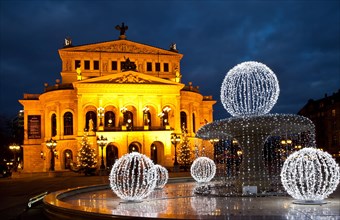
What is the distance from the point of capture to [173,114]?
58.6 meters

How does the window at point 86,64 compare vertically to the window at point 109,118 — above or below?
above

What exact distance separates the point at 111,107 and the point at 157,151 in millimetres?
8420

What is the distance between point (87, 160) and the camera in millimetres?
48562

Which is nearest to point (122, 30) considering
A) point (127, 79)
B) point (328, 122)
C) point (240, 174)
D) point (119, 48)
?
point (119, 48)

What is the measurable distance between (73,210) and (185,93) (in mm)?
52464

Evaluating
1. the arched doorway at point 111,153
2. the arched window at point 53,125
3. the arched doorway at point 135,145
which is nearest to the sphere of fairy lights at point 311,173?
the arched doorway at point 135,145

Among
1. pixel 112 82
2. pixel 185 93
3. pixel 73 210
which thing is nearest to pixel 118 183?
pixel 73 210

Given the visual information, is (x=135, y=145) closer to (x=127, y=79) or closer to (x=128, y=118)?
(x=128, y=118)

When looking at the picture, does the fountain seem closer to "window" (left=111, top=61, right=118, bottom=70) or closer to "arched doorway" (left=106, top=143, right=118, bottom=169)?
"arched doorway" (left=106, top=143, right=118, bottom=169)

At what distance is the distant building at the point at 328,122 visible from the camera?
77375 millimetres

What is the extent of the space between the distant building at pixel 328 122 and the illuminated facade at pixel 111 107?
1062 inches

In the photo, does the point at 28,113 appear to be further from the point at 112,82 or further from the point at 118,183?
the point at 118,183

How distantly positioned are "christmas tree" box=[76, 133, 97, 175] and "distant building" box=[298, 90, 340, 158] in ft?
147

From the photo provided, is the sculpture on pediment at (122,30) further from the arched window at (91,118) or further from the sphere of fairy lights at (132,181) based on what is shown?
the sphere of fairy lights at (132,181)
